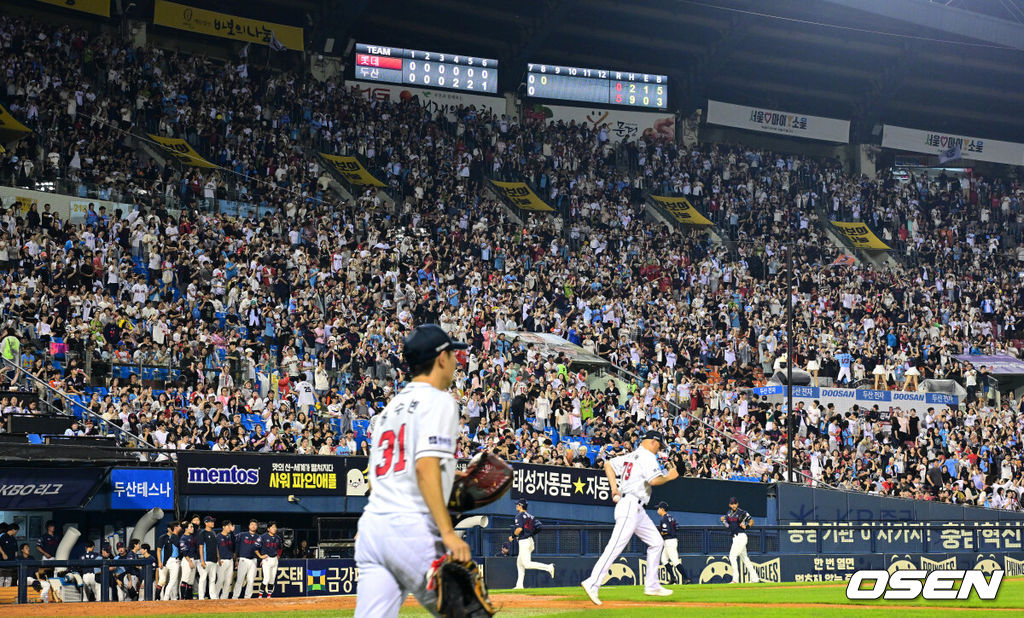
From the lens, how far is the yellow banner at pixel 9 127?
32.2 m

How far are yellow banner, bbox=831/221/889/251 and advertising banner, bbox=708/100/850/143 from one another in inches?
254

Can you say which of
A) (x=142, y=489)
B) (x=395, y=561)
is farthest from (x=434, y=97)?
(x=395, y=561)

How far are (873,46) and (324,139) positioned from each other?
25.3 meters

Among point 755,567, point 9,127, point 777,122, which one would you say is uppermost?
point 777,122

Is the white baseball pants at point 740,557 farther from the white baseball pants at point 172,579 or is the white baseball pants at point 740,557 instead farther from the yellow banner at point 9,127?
the yellow banner at point 9,127

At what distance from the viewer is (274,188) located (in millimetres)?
35688

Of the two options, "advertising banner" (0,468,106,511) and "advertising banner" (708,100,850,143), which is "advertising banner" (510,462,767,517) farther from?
"advertising banner" (708,100,850,143)

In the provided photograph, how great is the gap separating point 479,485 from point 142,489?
57.3ft

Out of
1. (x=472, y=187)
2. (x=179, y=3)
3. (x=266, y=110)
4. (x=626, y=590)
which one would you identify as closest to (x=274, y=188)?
(x=266, y=110)

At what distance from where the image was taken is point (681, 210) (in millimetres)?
45281

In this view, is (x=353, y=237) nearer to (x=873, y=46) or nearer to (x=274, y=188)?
(x=274, y=188)

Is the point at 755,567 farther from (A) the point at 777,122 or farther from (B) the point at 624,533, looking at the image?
(A) the point at 777,122

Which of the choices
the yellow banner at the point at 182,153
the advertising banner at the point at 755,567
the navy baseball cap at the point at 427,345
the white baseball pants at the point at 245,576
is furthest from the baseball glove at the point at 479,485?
the yellow banner at the point at 182,153

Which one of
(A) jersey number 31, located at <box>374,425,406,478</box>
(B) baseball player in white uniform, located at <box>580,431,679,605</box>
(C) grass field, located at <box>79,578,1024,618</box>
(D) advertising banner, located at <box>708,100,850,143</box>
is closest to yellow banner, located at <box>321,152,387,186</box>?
(D) advertising banner, located at <box>708,100,850,143</box>
